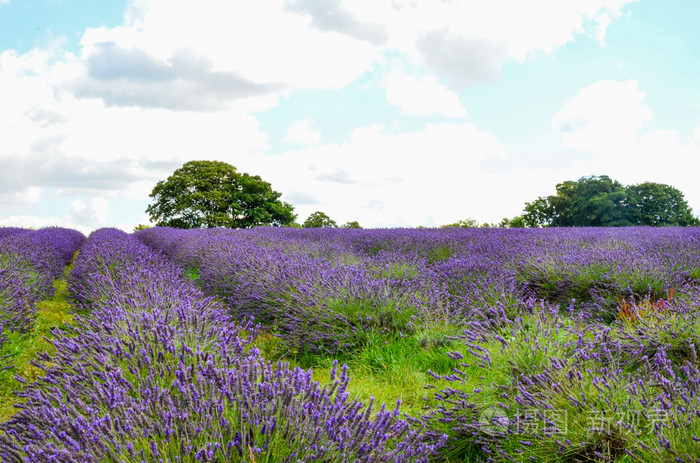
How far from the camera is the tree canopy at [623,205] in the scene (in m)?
26.0

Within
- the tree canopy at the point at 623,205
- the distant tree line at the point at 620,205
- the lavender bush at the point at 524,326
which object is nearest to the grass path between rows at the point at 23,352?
the lavender bush at the point at 524,326

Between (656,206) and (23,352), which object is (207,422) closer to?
(23,352)

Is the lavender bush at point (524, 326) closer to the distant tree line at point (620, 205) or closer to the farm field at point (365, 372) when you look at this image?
the farm field at point (365, 372)

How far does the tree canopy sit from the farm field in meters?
22.7

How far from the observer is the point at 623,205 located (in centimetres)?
2636

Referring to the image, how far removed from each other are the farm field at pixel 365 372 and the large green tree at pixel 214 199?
72.0 feet

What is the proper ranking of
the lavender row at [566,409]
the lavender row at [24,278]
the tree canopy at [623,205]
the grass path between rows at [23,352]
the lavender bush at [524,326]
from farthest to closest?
the tree canopy at [623,205] → the lavender row at [24,278] → the grass path between rows at [23,352] → the lavender bush at [524,326] → the lavender row at [566,409]

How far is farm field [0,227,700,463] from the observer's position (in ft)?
5.31

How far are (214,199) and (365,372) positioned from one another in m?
24.8

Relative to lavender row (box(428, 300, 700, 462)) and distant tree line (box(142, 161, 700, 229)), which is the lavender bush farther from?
distant tree line (box(142, 161, 700, 229))

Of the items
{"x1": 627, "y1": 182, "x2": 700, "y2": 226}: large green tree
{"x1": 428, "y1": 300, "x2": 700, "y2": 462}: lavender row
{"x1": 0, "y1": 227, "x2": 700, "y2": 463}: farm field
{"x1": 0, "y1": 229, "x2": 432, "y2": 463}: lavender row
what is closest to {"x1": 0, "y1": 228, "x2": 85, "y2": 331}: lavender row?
{"x1": 0, "y1": 227, "x2": 700, "y2": 463}: farm field

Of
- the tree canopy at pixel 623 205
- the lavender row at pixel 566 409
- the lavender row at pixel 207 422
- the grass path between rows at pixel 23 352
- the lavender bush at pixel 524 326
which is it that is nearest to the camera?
the lavender row at pixel 207 422

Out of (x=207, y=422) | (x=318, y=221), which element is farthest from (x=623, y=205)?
(x=207, y=422)

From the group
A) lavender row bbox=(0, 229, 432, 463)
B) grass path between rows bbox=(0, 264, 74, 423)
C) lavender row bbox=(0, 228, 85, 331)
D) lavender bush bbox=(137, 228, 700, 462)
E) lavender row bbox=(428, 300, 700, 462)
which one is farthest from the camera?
lavender row bbox=(0, 228, 85, 331)
